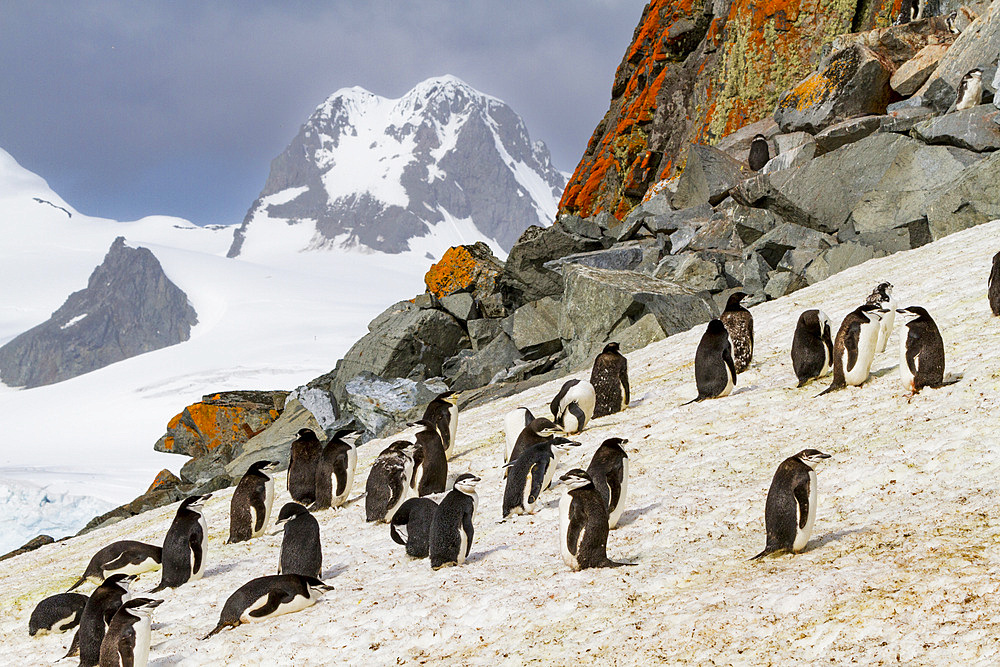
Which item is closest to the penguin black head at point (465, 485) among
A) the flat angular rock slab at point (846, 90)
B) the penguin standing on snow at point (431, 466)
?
the penguin standing on snow at point (431, 466)

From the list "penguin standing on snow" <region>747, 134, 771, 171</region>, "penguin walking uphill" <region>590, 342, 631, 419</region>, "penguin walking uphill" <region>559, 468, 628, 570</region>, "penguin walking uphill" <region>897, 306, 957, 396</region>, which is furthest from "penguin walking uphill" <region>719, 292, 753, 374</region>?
"penguin standing on snow" <region>747, 134, 771, 171</region>

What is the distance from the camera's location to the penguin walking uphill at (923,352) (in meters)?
7.96

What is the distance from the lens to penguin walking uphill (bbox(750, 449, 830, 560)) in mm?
5523

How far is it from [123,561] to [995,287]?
426 inches

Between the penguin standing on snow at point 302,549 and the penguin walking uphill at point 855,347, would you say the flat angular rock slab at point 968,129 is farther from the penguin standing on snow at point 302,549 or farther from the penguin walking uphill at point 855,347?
the penguin standing on snow at point 302,549

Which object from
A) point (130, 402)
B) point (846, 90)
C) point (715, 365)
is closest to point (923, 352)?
point (715, 365)

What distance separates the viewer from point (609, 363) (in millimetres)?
11055

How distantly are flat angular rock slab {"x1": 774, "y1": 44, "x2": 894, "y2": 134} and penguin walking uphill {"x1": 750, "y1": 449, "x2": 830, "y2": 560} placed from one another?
776 inches

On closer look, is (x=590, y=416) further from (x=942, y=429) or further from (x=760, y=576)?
(x=760, y=576)

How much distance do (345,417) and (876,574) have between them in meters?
17.4

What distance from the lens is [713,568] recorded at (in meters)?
5.59

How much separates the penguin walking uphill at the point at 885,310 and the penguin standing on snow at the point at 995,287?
3.68 feet

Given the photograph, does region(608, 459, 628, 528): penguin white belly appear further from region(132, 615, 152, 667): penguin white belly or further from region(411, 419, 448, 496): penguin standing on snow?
region(132, 615, 152, 667): penguin white belly

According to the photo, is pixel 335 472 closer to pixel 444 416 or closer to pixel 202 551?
pixel 444 416
